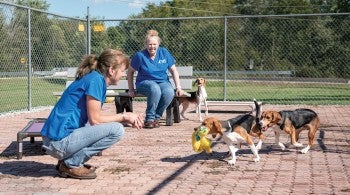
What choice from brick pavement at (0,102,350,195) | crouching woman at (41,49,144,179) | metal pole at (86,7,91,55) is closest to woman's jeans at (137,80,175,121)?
brick pavement at (0,102,350,195)

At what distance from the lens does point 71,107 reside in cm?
518

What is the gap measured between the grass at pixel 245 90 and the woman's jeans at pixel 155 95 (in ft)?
20.2

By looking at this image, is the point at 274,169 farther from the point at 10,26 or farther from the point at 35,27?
the point at 35,27

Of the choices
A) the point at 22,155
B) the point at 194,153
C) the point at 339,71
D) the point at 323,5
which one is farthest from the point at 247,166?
the point at 323,5

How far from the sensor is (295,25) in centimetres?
2689

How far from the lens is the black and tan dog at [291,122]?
20.6 ft

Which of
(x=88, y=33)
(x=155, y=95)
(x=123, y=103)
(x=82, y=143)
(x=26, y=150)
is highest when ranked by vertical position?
(x=88, y=33)

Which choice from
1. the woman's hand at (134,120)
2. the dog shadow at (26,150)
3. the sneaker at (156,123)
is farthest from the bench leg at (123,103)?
the woman's hand at (134,120)

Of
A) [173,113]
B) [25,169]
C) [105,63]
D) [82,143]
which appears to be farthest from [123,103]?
[82,143]

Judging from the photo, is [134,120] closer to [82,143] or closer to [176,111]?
[82,143]

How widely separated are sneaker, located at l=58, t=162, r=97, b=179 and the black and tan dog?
2135mm

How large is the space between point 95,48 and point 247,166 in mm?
13106

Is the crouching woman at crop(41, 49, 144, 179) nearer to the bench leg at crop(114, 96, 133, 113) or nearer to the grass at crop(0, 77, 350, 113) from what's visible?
the bench leg at crop(114, 96, 133, 113)

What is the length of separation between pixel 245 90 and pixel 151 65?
544 inches
